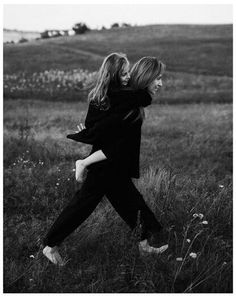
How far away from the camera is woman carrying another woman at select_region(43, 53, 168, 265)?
3.56 meters

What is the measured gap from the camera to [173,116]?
12773 mm

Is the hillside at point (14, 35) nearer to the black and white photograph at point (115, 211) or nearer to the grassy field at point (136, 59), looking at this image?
the grassy field at point (136, 59)

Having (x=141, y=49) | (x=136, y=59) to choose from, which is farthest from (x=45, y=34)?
(x=136, y=59)

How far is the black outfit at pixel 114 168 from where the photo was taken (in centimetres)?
356

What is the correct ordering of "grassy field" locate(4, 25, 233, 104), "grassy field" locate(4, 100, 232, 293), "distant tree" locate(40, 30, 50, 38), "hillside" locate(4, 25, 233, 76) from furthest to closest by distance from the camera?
"distant tree" locate(40, 30, 50, 38)
"hillside" locate(4, 25, 233, 76)
"grassy field" locate(4, 25, 233, 104)
"grassy field" locate(4, 100, 232, 293)

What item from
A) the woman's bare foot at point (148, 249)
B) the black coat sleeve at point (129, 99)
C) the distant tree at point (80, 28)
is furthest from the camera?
the distant tree at point (80, 28)

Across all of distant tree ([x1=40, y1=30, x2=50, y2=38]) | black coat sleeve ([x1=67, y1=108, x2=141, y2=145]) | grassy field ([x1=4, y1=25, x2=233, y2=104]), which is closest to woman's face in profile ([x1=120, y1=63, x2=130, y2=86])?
black coat sleeve ([x1=67, y1=108, x2=141, y2=145])

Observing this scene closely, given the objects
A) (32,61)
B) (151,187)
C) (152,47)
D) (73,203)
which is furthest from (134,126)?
(152,47)

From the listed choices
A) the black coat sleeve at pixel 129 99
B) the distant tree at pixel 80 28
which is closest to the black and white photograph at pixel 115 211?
the black coat sleeve at pixel 129 99

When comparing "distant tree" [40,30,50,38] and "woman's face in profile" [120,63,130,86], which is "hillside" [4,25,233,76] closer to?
"distant tree" [40,30,50,38]

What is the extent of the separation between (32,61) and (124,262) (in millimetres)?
Answer: 25971

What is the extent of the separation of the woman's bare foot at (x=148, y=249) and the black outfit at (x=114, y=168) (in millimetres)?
61

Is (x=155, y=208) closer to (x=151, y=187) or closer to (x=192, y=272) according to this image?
(x=151, y=187)

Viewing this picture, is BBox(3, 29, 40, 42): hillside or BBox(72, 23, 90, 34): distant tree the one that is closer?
BBox(3, 29, 40, 42): hillside
